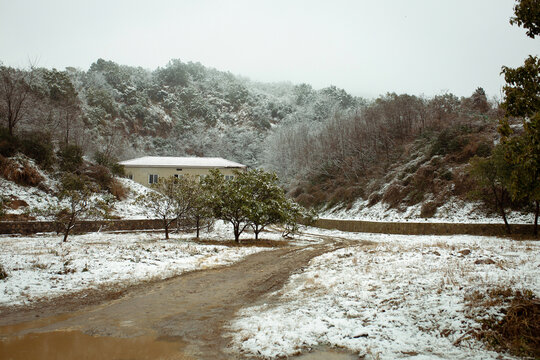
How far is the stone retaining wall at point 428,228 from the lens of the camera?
21.7m

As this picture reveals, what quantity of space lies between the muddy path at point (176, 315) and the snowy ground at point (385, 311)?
0.48 m

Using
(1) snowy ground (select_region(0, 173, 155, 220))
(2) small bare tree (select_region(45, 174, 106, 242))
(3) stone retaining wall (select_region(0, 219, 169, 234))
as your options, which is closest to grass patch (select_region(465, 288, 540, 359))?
(2) small bare tree (select_region(45, 174, 106, 242))

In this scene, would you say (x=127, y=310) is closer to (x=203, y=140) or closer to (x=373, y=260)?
(x=373, y=260)

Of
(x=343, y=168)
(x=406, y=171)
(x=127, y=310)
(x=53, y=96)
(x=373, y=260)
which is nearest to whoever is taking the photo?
(x=127, y=310)

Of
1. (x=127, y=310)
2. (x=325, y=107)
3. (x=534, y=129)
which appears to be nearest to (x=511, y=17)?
(x=534, y=129)

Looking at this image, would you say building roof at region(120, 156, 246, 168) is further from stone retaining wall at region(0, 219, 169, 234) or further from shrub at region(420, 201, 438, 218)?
shrub at region(420, 201, 438, 218)

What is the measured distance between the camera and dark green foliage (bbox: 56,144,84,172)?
3206 cm

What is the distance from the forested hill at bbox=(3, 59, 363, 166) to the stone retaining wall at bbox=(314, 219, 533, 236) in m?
43.2

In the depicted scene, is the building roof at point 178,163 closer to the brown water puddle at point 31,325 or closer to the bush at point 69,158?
the bush at point 69,158

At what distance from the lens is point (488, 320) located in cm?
547

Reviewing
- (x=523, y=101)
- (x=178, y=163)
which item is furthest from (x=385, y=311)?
(x=178, y=163)

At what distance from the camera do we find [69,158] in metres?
32.7

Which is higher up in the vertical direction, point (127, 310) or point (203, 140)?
point (203, 140)

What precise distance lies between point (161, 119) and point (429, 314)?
10048 cm
